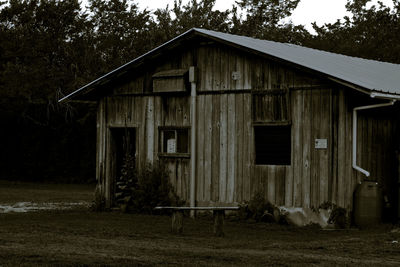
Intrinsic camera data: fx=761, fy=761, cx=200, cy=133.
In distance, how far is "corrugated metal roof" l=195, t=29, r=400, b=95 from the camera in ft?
51.7

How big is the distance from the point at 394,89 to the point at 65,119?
20164 mm

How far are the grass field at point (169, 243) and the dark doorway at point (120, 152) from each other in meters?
1.53

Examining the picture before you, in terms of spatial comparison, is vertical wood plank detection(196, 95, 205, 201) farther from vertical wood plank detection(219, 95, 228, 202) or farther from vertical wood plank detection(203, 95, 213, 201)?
vertical wood plank detection(219, 95, 228, 202)

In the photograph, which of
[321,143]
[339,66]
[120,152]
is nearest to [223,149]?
[321,143]

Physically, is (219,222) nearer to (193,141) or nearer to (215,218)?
(215,218)

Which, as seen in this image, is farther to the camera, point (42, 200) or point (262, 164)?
point (42, 200)

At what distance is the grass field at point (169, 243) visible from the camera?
10.5 meters

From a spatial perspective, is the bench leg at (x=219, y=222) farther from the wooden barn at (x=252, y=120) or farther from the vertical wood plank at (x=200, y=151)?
the vertical wood plank at (x=200, y=151)

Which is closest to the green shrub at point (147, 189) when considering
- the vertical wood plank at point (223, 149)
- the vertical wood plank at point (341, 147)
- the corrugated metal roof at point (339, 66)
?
the vertical wood plank at point (223, 149)

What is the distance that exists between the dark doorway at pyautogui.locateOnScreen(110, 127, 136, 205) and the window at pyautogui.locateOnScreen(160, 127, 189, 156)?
3.64ft

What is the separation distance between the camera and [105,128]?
67.5ft

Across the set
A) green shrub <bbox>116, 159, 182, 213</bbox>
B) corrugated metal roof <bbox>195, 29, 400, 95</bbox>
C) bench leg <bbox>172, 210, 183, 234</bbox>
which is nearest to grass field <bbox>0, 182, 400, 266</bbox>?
bench leg <bbox>172, 210, 183, 234</bbox>

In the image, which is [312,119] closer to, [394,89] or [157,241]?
[394,89]

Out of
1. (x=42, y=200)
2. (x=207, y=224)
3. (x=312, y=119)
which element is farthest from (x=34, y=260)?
(x=42, y=200)
